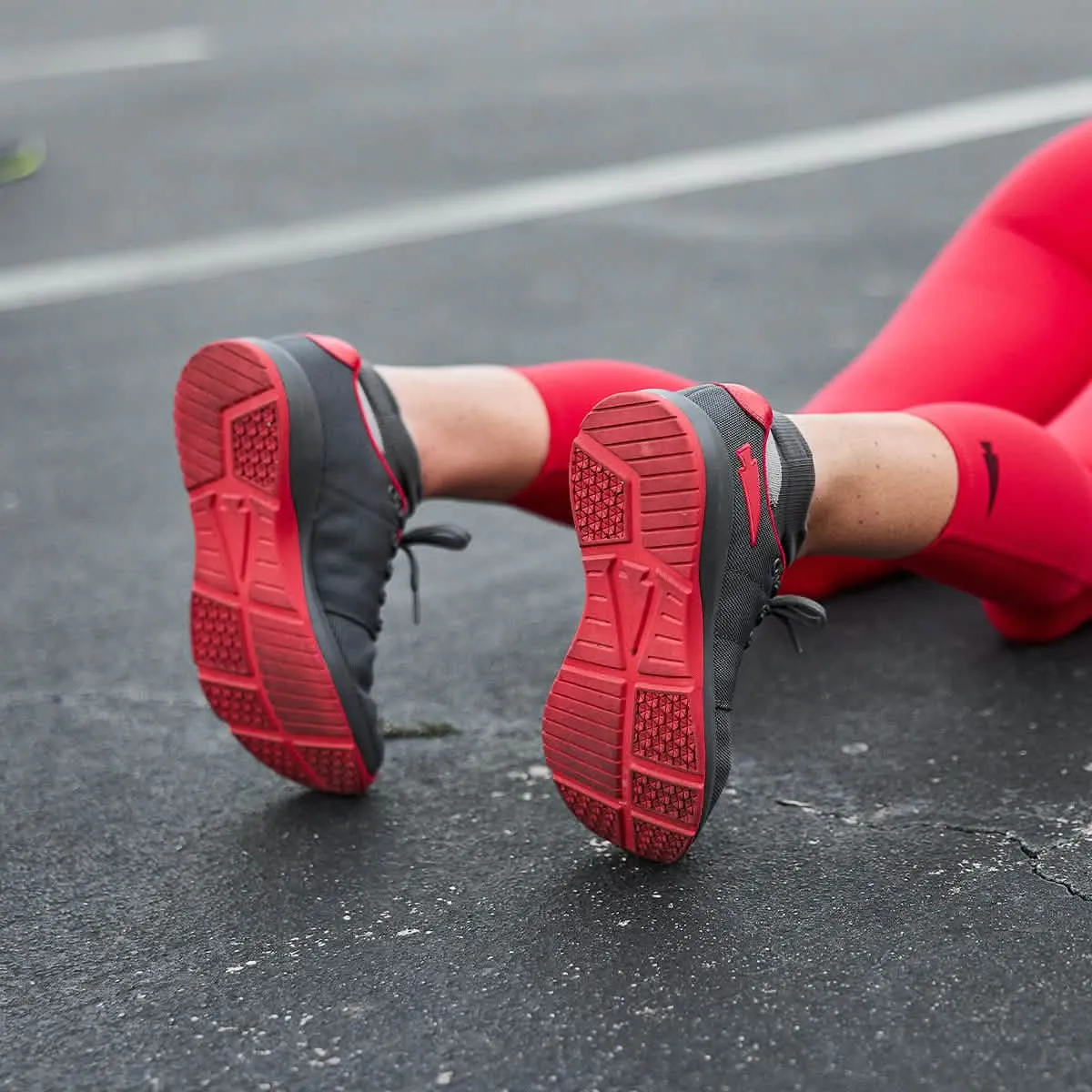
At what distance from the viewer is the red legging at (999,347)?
194cm

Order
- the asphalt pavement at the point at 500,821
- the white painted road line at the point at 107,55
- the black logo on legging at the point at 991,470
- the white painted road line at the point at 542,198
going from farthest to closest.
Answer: the white painted road line at the point at 107,55
the white painted road line at the point at 542,198
the black logo on legging at the point at 991,470
the asphalt pavement at the point at 500,821

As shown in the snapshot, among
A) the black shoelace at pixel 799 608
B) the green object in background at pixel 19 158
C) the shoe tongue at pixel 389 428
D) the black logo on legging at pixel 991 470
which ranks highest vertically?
the shoe tongue at pixel 389 428

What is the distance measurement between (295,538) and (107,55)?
21.0 feet

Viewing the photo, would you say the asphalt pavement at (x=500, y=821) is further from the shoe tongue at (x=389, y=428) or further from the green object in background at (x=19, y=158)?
the green object in background at (x=19, y=158)

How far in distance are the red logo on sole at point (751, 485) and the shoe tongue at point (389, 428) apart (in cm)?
42

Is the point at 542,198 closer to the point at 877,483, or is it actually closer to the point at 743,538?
the point at 877,483

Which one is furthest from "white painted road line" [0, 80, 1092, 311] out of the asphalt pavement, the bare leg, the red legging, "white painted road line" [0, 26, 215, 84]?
the bare leg

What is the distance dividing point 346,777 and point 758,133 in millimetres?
4048

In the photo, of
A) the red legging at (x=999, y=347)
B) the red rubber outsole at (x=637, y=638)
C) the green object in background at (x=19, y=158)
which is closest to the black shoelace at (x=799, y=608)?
the red rubber outsole at (x=637, y=638)

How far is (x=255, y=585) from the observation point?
1.68 meters

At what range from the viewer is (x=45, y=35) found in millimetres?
8094

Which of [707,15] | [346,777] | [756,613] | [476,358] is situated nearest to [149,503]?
[476,358]

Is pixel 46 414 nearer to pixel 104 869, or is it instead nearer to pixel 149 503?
pixel 149 503

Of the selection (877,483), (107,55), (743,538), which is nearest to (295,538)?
(743,538)
